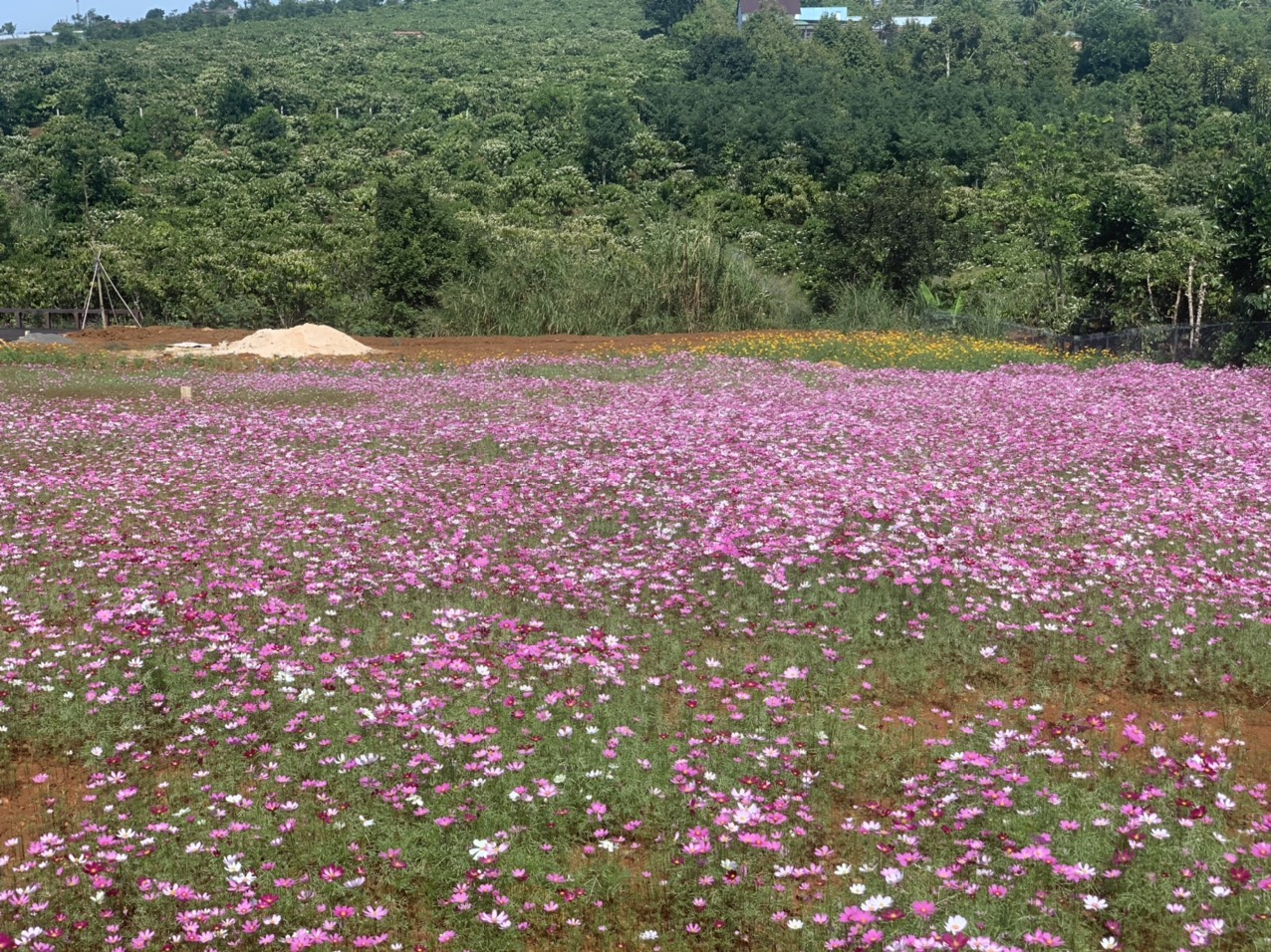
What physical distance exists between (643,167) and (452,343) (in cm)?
5424

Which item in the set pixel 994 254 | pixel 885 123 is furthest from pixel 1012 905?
pixel 885 123

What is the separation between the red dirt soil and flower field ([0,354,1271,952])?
11.9m

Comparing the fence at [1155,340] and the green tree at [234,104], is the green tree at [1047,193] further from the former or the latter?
the green tree at [234,104]

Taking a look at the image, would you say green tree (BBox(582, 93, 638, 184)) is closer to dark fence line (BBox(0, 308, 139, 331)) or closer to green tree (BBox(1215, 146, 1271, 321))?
dark fence line (BBox(0, 308, 139, 331))

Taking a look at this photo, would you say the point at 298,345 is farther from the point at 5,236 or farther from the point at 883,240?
the point at 5,236

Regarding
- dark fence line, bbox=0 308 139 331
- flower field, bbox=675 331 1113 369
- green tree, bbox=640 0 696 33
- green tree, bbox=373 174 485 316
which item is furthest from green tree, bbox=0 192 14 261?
green tree, bbox=640 0 696 33

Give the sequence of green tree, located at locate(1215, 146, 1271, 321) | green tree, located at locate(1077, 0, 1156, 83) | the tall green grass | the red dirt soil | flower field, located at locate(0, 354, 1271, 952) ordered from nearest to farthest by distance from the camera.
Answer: flower field, located at locate(0, 354, 1271, 952) → green tree, located at locate(1215, 146, 1271, 321) → the red dirt soil → the tall green grass → green tree, located at locate(1077, 0, 1156, 83)

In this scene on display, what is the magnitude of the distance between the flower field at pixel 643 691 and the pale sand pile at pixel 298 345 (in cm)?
1338

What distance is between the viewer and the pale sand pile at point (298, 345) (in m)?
27.8

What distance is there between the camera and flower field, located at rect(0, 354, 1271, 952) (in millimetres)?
5230

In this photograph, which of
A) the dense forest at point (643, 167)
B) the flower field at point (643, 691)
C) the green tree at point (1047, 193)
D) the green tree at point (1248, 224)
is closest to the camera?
the flower field at point (643, 691)

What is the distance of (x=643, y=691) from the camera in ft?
24.5

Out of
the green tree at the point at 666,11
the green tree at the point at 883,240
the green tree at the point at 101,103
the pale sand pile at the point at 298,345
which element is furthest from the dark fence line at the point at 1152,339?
the green tree at the point at 666,11

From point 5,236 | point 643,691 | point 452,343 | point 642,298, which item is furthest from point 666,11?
point 643,691
